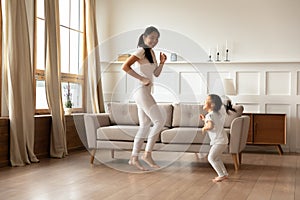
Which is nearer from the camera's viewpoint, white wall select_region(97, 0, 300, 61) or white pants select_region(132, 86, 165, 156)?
white pants select_region(132, 86, 165, 156)

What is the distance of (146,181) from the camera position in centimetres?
409

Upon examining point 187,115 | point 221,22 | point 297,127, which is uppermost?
point 221,22

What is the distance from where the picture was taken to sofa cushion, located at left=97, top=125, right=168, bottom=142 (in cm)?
515

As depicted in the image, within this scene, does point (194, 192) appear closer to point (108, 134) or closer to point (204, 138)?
point (204, 138)

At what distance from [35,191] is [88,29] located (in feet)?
13.8

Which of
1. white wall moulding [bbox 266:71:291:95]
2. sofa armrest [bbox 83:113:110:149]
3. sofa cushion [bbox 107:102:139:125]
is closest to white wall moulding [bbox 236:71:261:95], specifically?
white wall moulding [bbox 266:71:291:95]

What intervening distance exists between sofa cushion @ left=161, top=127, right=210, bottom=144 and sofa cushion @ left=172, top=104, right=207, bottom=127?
0.56 metres

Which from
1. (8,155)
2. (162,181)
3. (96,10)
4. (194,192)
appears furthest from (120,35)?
(194,192)

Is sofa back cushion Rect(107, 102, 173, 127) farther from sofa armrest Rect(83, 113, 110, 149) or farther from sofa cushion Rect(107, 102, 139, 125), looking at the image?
sofa armrest Rect(83, 113, 110, 149)

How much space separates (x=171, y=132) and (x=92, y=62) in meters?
2.73

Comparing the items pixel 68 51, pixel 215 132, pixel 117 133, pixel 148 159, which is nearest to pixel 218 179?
pixel 215 132

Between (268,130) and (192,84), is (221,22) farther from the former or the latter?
(268,130)

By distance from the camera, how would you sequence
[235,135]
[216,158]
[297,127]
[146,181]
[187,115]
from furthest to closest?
[297,127], [187,115], [235,135], [216,158], [146,181]

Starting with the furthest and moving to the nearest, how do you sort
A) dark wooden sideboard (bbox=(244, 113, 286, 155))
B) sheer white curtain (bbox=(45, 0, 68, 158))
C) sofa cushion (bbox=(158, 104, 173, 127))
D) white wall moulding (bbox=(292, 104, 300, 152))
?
white wall moulding (bbox=(292, 104, 300, 152)) → dark wooden sideboard (bbox=(244, 113, 286, 155)) → sheer white curtain (bbox=(45, 0, 68, 158)) → sofa cushion (bbox=(158, 104, 173, 127))
